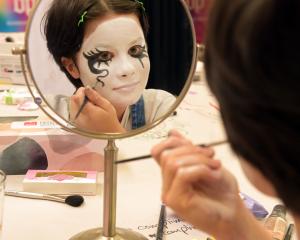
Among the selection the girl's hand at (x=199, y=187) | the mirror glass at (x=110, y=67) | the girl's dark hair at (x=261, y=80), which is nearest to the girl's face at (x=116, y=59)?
the mirror glass at (x=110, y=67)

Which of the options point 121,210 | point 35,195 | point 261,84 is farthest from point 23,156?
point 261,84

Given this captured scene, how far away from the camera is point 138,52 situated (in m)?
0.67

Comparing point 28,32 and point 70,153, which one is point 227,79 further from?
point 70,153

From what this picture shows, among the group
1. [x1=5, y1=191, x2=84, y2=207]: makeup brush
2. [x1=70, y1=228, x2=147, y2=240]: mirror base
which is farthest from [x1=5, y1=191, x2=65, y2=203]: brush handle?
[x1=70, y1=228, x2=147, y2=240]: mirror base

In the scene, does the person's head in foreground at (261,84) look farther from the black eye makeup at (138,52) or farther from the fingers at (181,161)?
the black eye makeup at (138,52)

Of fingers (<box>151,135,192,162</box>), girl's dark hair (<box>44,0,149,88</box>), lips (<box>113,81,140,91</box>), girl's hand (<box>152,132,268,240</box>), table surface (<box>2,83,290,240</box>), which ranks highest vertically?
girl's dark hair (<box>44,0,149,88</box>)

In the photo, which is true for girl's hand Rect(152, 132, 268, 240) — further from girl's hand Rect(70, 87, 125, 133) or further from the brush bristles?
the brush bristles

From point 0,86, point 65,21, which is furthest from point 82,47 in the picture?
point 0,86

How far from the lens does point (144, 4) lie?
25.7 inches

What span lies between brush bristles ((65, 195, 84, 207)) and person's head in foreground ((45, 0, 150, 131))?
0.63 feet

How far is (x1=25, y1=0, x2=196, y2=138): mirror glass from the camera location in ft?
2.09

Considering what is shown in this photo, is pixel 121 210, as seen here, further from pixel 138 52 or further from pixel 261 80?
pixel 261 80

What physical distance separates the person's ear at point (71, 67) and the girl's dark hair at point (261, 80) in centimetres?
28

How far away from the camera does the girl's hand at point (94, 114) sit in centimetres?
65
